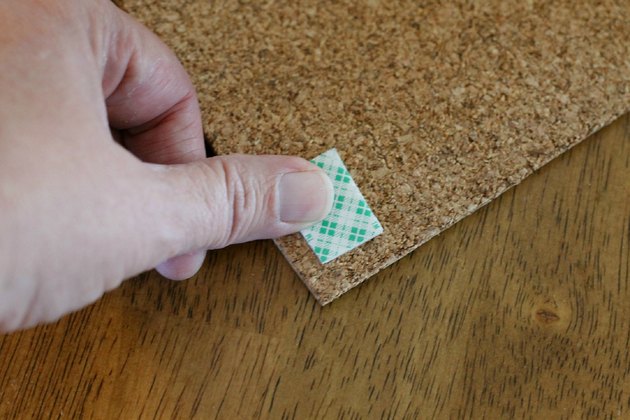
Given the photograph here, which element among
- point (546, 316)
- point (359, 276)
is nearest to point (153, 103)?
point (359, 276)

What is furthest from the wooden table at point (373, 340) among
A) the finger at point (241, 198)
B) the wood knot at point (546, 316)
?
the finger at point (241, 198)

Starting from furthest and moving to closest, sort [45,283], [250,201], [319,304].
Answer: [319,304]
[250,201]
[45,283]

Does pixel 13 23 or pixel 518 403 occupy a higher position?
pixel 13 23

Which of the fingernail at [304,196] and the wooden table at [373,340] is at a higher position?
the fingernail at [304,196]

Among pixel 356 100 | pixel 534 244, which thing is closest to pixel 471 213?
pixel 534 244

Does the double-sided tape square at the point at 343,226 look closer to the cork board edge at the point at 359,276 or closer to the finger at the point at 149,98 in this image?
the cork board edge at the point at 359,276

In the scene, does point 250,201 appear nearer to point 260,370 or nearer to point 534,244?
point 260,370

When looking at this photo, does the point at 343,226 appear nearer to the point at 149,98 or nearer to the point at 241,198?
the point at 241,198
